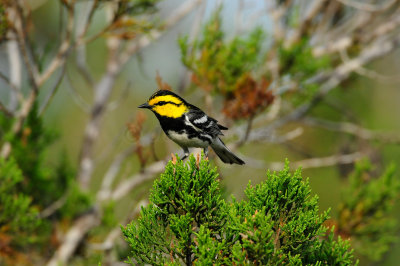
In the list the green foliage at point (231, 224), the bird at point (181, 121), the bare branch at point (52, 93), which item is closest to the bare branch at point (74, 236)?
the bare branch at point (52, 93)

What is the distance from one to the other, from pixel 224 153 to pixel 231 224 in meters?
3.07

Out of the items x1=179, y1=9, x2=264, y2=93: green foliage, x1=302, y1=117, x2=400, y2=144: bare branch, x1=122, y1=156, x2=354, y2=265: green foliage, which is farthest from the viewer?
x1=302, y1=117, x2=400, y2=144: bare branch

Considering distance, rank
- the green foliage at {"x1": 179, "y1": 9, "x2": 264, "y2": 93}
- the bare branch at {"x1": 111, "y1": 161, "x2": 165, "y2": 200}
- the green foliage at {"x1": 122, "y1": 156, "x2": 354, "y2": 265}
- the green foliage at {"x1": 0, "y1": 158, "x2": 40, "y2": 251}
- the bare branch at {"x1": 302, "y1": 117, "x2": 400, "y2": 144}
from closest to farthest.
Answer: the green foliage at {"x1": 122, "y1": 156, "x2": 354, "y2": 265} → the green foliage at {"x1": 0, "y1": 158, "x2": 40, "y2": 251} → the green foliage at {"x1": 179, "y1": 9, "x2": 264, "y2": 93} → the bare branch at {"x1": 111, "y1": 161, "x2": 165, "y2": 200} → the bare branch at {"x1": 302, "y1": 117, "x2": 400, "y2": 144}

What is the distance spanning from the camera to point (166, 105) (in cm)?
488

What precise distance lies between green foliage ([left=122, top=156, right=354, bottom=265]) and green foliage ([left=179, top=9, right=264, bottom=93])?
2.83m

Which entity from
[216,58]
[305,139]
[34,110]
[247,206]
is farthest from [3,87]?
[247,206]

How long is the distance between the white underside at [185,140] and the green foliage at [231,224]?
2.20m

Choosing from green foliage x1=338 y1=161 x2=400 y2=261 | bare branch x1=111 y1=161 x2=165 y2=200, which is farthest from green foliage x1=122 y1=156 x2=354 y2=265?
bare branch x1=111 y1=161 x2=165 y2=200

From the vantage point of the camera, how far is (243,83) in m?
5.22

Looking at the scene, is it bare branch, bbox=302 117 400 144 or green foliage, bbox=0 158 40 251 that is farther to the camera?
bare branch, bbox=302 117 400 144

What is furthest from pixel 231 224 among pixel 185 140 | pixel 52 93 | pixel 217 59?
pixel 52 93

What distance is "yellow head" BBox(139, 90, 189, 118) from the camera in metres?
4.77

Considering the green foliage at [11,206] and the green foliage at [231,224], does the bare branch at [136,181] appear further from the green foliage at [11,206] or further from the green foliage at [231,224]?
the green foliage at [231,224]

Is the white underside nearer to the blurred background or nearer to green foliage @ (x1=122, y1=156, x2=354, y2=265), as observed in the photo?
the blurred background
